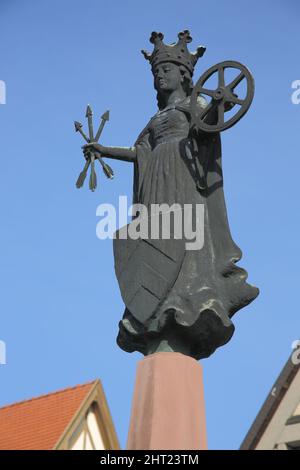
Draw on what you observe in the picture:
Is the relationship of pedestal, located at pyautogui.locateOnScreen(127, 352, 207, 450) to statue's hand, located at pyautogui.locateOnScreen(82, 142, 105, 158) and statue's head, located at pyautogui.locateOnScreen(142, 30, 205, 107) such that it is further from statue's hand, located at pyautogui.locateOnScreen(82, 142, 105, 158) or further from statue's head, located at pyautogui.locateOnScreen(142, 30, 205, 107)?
statue's head, located at pyautogui.locateOnScreen(142, 30, 205, 107)

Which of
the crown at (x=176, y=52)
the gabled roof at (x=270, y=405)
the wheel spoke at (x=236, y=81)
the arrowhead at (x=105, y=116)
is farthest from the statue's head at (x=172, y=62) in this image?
the gabled roof at (x=270, y=405)

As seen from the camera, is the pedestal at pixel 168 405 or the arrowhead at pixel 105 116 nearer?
the pedestal at pixel 168 405

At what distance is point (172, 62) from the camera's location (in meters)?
10.6

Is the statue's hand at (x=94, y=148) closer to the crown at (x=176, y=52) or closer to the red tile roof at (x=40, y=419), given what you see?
the crown at (x=176, y=52)

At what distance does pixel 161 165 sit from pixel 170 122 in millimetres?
418

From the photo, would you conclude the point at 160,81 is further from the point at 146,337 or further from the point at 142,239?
the point at 146,337

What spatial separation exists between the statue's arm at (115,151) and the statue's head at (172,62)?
1.94ft

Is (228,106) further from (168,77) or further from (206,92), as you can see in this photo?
(168,77)

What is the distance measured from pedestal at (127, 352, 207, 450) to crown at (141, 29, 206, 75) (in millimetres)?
2724

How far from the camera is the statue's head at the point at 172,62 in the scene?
34.9 feet

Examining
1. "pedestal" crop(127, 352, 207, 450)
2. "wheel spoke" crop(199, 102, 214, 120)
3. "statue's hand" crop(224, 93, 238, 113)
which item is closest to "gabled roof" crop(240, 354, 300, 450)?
"wheel spoke" crop(199, 102, 214, 120)

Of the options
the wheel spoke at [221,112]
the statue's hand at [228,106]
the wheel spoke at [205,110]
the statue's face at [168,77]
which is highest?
the statue's face at [168,77]
